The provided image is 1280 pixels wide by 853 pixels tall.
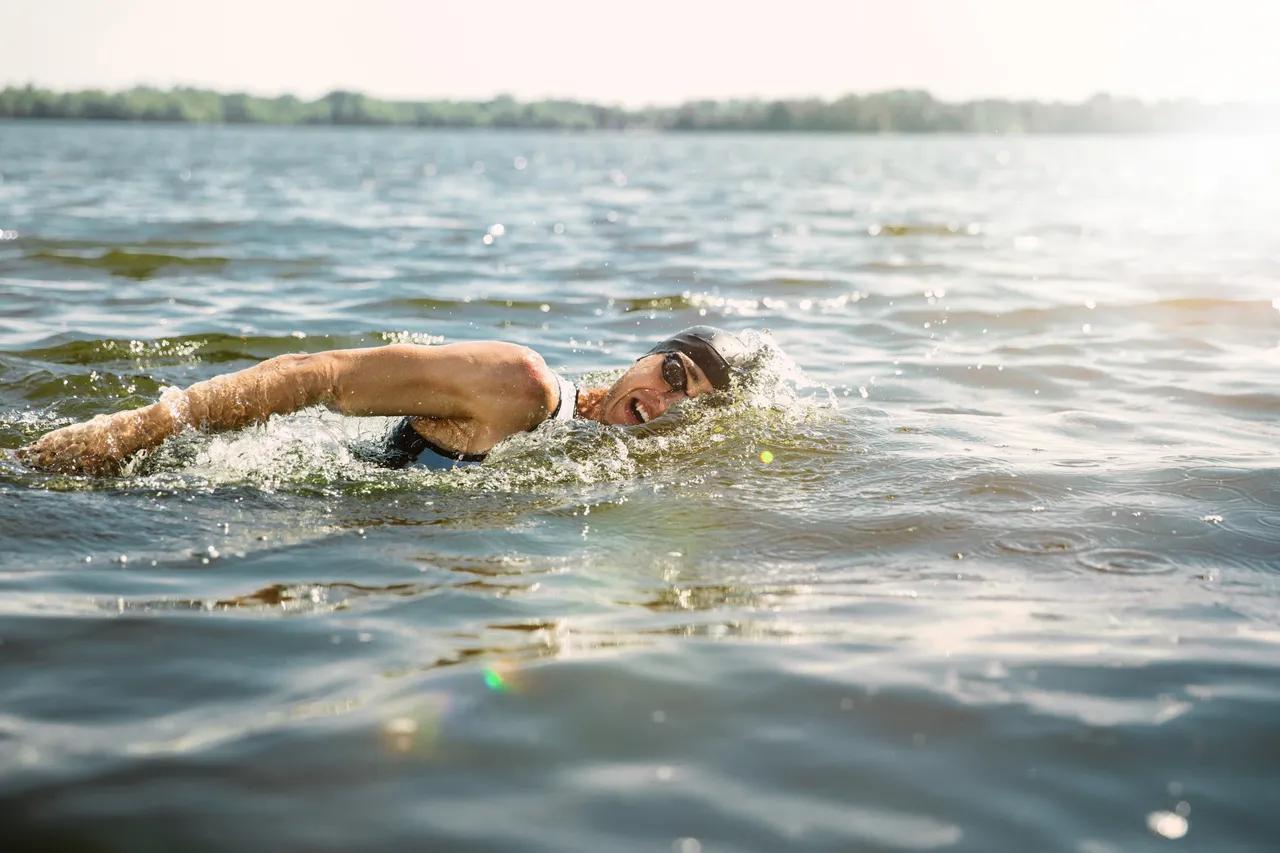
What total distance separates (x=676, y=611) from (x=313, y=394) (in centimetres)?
230

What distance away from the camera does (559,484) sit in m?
6.41

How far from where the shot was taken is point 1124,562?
5352 millimetres

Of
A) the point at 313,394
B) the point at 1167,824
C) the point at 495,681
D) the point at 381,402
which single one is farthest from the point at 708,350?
the point at 1167,824

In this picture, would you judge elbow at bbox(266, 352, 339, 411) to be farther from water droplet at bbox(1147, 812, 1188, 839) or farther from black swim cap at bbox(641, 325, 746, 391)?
water droplet at bbox(1147, 812, 1188, 839)

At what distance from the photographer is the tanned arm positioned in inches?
236

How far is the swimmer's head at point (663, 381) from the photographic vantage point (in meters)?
7.06

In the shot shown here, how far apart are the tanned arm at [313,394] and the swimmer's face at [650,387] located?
88cm

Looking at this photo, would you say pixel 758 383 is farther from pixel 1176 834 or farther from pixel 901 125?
pixel 901 125

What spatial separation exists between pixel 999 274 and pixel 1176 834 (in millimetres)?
14388

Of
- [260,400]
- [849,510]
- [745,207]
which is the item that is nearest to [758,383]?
[849,510]

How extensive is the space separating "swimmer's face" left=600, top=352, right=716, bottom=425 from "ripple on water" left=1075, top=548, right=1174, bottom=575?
247cm

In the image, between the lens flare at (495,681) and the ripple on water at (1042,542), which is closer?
the lens flare at (495,681)

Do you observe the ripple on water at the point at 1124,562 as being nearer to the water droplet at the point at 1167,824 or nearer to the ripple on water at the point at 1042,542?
the ripple on water at the point at 1042,542

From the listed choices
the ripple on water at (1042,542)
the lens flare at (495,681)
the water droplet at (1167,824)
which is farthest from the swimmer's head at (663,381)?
the water droplet at (1167,824)
